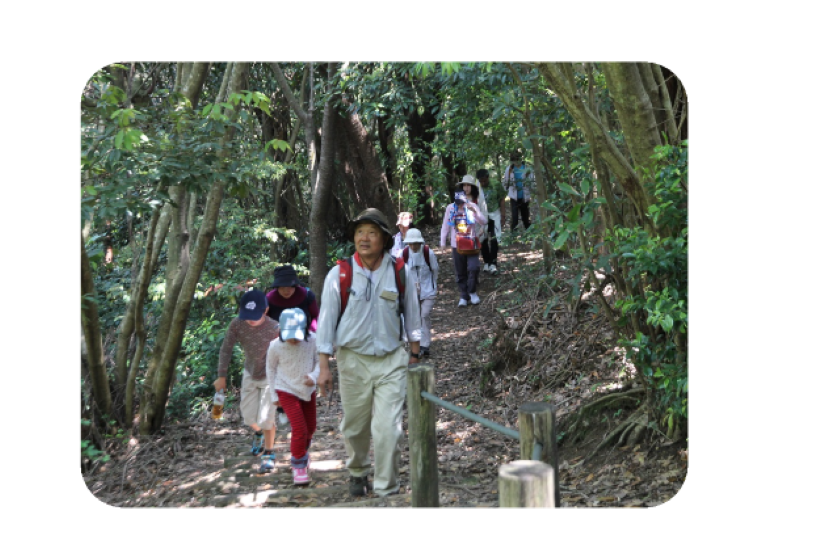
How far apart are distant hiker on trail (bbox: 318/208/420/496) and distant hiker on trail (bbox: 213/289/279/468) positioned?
0.94 meters

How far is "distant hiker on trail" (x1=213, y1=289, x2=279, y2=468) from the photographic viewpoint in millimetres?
5395

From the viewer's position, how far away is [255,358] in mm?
5656

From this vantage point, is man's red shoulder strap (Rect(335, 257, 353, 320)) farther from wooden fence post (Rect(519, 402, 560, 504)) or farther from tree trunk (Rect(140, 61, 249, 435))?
tree trunk (Rect(140, 61, 249, 435))

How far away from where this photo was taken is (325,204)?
32.2 ft

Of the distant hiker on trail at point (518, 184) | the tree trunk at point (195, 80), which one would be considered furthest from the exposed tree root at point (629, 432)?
the distant hiker on trail at point (518, 184)

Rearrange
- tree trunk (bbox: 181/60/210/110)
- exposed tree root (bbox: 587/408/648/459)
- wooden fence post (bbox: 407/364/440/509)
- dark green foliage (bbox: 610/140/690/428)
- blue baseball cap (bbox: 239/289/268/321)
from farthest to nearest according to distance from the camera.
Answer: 1. tree trunk (bbox: 181/60/210/110)
2. blue baseball cap (bbox: 239/289/268/321)
3. exposed tree root (bbox: 587/408/648/459)
4. wooden fence post (bbox: 407/364/440/509)
5. dark green foliage (bbox: 610/140/690/428)

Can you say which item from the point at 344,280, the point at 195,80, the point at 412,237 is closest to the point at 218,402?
the point at 344,280

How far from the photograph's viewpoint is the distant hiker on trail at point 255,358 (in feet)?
17.7

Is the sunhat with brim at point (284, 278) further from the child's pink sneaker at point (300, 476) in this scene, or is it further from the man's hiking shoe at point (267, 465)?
the man's hiking shoe at point (267, 465)

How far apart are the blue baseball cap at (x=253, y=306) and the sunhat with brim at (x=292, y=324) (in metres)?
0.32

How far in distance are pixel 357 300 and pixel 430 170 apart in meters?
9.64

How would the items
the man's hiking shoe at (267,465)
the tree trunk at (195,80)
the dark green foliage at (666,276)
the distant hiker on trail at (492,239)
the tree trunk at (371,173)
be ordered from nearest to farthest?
the dark green foliage at (666,276)
the man's hiking shoe at (267,465)
the tree trunk at (195,80)
the distant hiker on trail at (492,239)
the tree trunk at (371,173)

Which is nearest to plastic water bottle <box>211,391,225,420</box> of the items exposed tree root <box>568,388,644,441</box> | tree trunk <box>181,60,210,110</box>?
tree trunk <box>181,60,210,110</box>

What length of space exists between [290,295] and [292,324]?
0.24 metres
